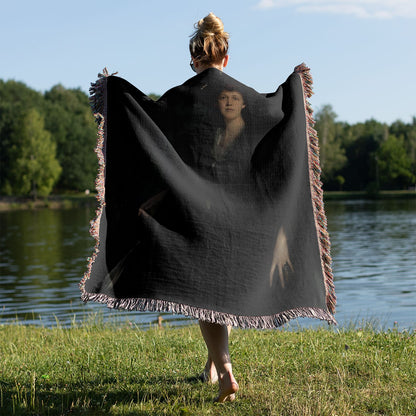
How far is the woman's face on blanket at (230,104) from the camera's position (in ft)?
12.1

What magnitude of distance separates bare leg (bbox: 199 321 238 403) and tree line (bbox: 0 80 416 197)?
57.3 meters

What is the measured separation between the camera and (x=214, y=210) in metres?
3.62

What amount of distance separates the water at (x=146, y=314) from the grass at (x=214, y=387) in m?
2.15

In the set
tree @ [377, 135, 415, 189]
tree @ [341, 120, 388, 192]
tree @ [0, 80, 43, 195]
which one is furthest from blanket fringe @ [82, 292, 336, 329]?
tree @ [341, 120, 388, 192]

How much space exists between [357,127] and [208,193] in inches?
3662

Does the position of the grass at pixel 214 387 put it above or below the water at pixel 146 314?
above

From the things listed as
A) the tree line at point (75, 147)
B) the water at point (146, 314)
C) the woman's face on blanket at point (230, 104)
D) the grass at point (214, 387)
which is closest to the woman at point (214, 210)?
the woman's face on blanket at point (230, 104)

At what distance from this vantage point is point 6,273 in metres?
19.1

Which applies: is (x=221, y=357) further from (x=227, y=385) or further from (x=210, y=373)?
(x=210, y=373)

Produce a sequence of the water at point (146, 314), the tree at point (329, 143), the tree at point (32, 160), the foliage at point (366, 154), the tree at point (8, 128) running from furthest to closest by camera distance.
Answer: the foliage at point (366, 154) → the tree at point (329, 143) → the tree at point (8, 128) → the tree at point (32, 160) → the water at point (146, 314)

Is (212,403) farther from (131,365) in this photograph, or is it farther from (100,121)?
(100,121)

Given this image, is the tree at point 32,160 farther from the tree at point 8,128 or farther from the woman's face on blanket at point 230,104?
the woman's face on blanket at point 230,104

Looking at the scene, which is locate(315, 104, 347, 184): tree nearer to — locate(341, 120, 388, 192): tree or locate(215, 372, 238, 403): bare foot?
locate(341, 120, 388, 192): tree

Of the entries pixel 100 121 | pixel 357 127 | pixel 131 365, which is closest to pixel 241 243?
pixel 100 121
